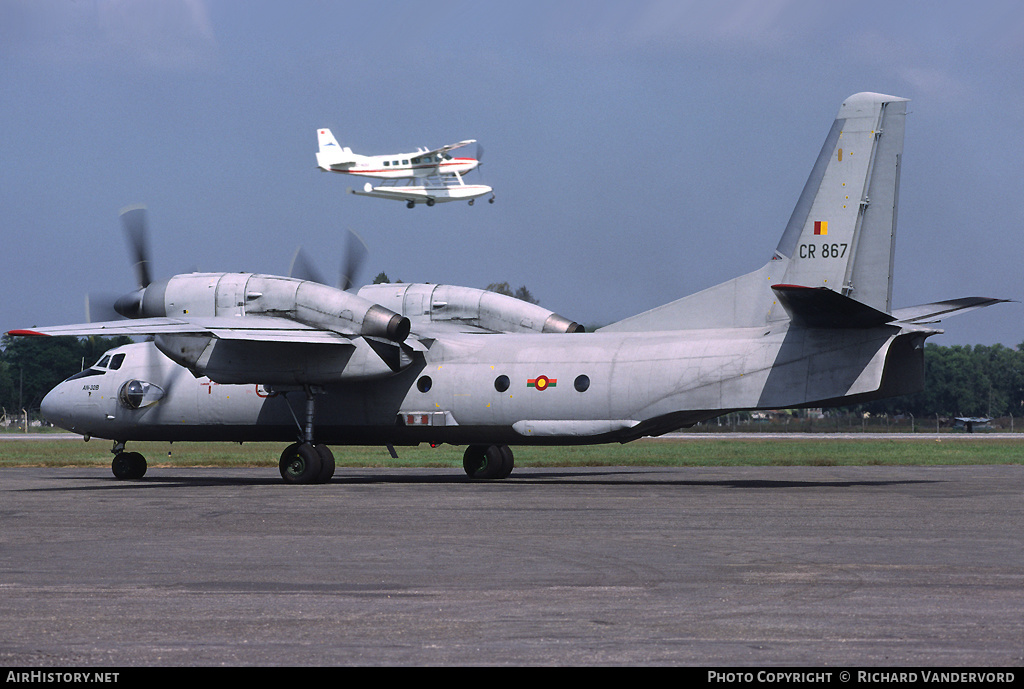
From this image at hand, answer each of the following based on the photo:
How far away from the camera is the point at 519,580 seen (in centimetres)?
1023

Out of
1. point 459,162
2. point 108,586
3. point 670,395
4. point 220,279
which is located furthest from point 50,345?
point 108,586

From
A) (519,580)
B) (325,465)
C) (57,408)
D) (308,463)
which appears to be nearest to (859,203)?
(325,465)

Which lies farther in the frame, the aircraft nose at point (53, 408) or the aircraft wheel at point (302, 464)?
the aircraft nose at point (53, 408)

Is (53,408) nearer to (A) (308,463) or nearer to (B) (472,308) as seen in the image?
(A) (308,463)

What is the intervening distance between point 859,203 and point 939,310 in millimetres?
2595

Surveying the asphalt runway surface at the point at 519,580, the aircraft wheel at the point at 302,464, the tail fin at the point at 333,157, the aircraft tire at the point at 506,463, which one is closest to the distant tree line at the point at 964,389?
the tail fin at the point at 333,157

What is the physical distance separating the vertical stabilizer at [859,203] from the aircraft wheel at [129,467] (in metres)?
17.7

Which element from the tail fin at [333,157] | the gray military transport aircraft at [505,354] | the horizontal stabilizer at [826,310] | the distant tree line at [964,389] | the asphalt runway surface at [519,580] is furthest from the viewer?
the distant tree line at [964,389]

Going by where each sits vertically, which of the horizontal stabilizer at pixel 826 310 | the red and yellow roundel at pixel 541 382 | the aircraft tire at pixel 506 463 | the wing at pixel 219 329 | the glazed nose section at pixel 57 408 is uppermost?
the horizontal stabilizer at pixel 826 310

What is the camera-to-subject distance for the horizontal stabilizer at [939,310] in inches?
826

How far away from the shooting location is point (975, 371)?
585ft

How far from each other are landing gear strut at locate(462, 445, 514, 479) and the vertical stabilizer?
949 cm

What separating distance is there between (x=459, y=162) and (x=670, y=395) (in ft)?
179

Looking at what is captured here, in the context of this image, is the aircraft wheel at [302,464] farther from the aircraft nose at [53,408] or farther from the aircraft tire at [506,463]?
the aircraft nose at [53,408]
